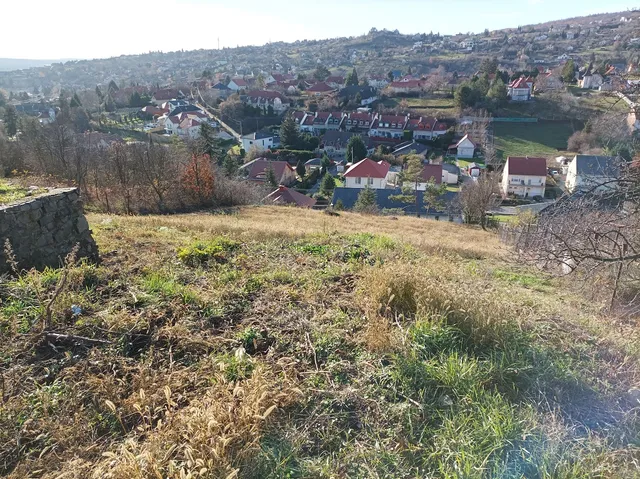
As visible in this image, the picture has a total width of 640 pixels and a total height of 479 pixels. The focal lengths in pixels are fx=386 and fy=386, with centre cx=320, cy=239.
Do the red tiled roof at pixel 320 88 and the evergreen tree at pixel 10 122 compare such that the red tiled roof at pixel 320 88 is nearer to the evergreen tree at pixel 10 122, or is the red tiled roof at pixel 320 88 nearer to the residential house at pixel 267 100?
the residential house at pixel 267 100

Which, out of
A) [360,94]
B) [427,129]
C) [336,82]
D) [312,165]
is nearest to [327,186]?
[312,165]

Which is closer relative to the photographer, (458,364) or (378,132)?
(458,364)

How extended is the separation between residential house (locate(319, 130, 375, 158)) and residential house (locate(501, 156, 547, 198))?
17772mm

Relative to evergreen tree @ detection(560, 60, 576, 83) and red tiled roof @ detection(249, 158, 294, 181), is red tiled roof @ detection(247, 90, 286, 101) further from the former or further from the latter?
evergreen tree @ detection(560, 60, 576, 83)

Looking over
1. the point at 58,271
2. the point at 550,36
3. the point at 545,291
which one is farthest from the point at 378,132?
the point at 550,36

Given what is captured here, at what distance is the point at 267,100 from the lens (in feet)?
219

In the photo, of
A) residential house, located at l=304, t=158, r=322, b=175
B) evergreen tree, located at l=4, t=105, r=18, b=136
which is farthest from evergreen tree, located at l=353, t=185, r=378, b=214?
evergreen tree, located at l=4, t=105, r=18, b=136

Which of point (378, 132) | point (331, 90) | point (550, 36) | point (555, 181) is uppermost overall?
point (550, 36)

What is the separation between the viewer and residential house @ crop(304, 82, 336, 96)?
72.8m

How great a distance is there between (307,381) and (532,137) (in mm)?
53874

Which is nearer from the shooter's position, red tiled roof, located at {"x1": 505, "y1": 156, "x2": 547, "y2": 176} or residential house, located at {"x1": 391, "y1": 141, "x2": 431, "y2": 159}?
red tiled roof, located at {"x1": 505, "y1": 156, "x2": 547, "y2": 176}

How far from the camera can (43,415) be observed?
2.43 m

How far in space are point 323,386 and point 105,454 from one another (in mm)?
1379

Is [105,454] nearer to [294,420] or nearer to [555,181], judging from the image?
[294,420]
